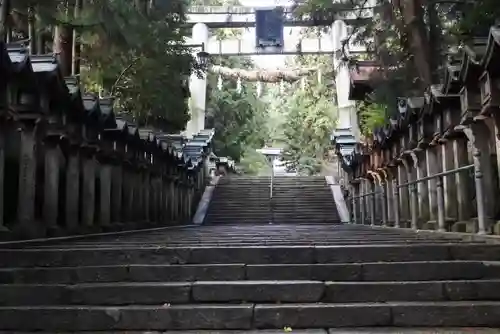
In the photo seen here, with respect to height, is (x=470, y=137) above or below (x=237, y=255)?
above

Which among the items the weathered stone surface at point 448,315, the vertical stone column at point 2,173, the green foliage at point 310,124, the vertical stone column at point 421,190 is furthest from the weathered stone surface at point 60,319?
the green foliage at point 310,124

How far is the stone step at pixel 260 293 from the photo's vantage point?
453cm

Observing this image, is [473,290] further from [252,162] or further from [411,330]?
[252,162]

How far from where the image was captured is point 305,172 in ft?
102

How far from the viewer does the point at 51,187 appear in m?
8.37

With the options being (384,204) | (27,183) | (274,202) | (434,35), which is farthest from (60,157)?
(274,202)

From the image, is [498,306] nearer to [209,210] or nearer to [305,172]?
[209,210]

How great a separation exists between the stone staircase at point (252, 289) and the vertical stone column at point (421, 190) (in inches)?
196

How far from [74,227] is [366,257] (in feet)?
17.6

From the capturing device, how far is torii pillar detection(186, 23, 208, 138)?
86.5 ft

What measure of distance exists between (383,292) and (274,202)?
15359 mm

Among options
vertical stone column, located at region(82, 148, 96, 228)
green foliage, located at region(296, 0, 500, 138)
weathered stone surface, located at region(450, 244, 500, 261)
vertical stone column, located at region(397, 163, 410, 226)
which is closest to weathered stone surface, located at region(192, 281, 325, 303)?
weathered stone surface, located at region(450, 244, 500, 261)

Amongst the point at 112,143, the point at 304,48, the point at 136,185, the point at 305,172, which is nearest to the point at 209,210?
the point at 136,185

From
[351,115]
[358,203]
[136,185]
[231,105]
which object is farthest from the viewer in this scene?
[231,105]
